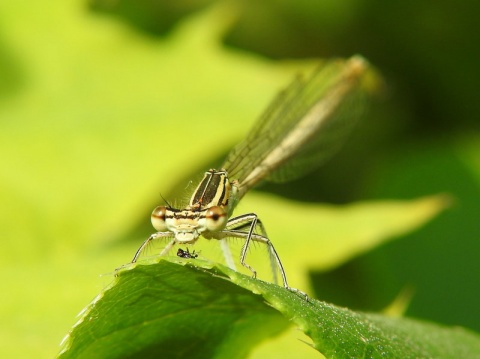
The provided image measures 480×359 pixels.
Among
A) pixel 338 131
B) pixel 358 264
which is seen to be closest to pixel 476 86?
pixel 338 131

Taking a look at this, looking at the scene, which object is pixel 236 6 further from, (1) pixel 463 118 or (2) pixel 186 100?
(1) pixel 463 118

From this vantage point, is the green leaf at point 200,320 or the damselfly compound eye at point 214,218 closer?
the green leaf at point 200,320

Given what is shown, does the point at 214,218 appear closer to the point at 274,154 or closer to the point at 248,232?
the point at 248,232

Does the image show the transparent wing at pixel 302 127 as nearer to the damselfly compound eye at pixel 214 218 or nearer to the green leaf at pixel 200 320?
the damselfly compound eye at pixel 214 218

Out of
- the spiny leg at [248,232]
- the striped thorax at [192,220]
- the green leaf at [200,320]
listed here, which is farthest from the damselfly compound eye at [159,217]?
the green leaf at [200,320]

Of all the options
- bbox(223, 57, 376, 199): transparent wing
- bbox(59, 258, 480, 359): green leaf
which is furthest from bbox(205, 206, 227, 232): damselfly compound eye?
bbox(223, 57, 376, 199): transparent wing

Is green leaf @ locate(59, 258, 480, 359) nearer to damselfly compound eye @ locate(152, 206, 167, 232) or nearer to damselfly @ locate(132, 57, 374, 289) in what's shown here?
damselfly @ locate(132, 57, 374, 289)

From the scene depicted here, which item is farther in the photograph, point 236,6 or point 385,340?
point 236,6
